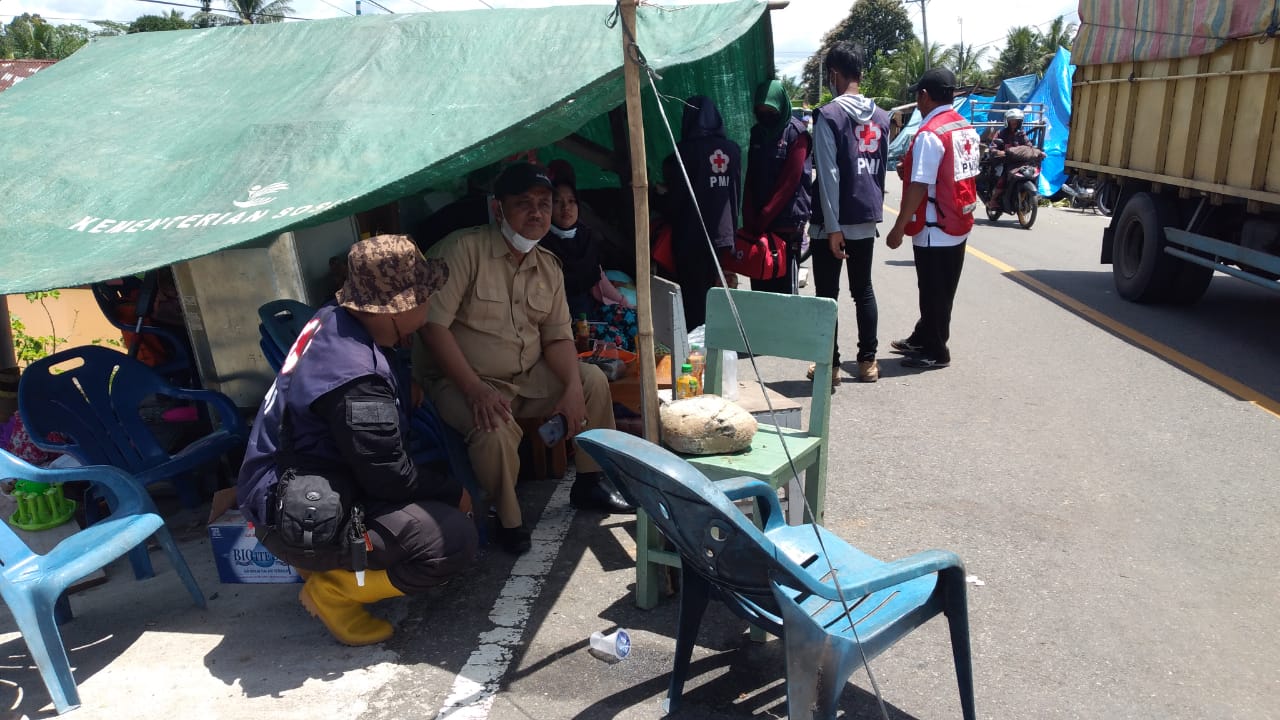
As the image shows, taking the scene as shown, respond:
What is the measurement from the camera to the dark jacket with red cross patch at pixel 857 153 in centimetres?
527

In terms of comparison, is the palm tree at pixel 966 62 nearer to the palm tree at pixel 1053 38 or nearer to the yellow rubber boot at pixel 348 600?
the palm tree at pixel 1053 38

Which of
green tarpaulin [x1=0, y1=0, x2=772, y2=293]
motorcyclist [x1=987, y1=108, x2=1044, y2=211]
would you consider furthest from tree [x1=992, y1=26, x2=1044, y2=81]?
green tarpaulin [x1=0, y1=0, x2=772, y2=293]

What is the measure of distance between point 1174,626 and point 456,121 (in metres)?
3.06

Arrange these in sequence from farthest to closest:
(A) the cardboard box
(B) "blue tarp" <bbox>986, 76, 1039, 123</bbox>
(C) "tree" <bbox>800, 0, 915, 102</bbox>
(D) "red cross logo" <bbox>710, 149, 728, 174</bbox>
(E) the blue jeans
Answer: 1. (C) "tree" <bbox>800, 0, 915, 102</bbox>
2. (B) "blue tarp" <bbox>986, 76, 1039, 123</bbox>
3. (E) the blue jeans
4. (D) "red cross logo" <bbox>710, 149, 728, 174</bbox>
5. (A) the cardboard box

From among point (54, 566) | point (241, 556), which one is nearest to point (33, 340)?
point (241, 556)

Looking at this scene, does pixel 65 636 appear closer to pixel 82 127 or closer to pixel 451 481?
pixel 451 481

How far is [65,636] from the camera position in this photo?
10.4 ft

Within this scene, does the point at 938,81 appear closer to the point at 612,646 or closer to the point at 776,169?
the point at 776,169

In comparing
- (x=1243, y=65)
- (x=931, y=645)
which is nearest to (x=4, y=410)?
(x=931, y=645)

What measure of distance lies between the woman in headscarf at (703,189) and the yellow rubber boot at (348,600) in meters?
2.45

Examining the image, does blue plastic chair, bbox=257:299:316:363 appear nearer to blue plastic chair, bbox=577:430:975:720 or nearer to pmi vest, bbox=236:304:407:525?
pmi vest, bbox=236:304:407:525

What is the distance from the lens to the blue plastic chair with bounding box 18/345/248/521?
3600 millimetres

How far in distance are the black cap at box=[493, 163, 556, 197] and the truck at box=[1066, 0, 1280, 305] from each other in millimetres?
4875

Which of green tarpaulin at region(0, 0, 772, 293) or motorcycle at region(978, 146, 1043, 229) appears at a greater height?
green tarpaulin at region(0, 0, 772, 293)
